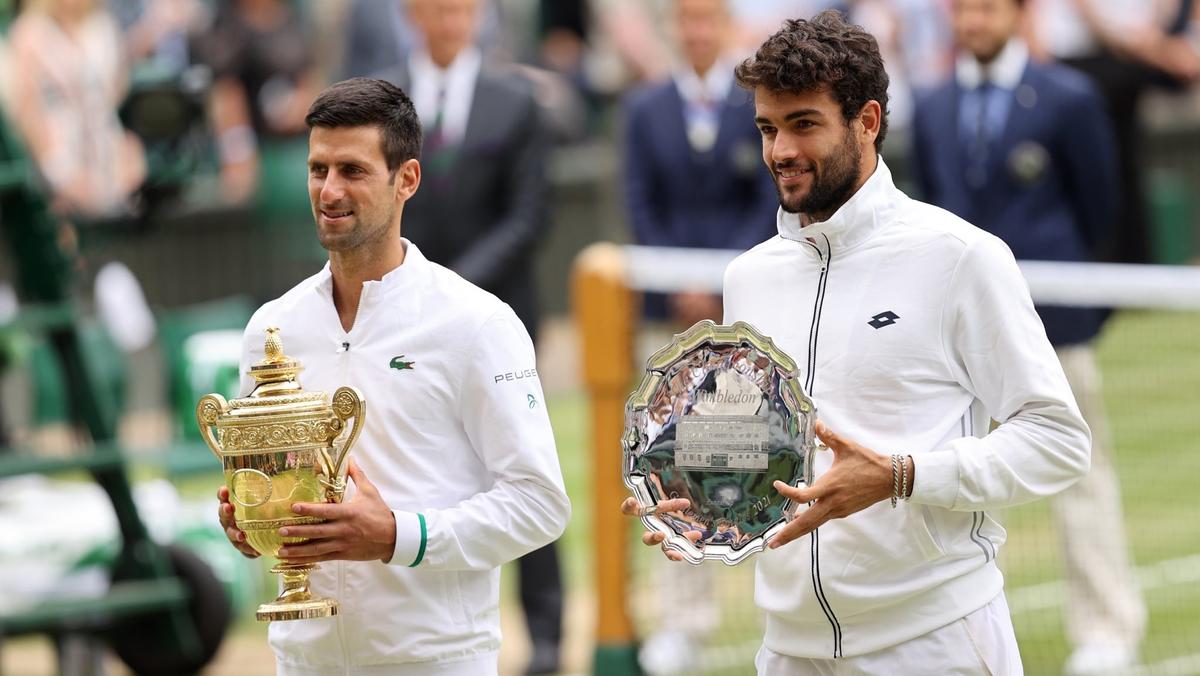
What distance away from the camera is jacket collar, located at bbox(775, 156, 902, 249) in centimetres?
397

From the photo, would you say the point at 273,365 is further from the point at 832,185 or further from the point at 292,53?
the point at 292,53

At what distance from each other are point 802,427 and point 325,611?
95cm

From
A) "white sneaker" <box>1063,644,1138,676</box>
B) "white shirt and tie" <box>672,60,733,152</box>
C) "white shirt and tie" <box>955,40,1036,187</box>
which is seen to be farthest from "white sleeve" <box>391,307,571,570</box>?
"white shirt and tie" <box>672,60,733,152</box>

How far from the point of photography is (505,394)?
416 cm

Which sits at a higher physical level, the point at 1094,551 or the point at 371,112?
the point at 371,112

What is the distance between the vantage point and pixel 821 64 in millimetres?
3871

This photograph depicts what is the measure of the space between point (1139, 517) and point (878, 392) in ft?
16.3

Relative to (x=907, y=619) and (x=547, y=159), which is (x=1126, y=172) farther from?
(x=907, y=619)

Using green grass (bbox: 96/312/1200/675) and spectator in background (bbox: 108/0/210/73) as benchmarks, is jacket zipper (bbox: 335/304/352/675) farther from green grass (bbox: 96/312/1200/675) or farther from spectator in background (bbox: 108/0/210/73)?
spectator in background (bbox: 108/0/210/73)

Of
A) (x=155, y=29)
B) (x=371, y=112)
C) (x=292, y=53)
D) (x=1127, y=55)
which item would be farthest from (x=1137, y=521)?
(x=155, y=29)

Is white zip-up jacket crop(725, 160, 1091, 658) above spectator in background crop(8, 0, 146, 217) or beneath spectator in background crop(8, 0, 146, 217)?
beneath

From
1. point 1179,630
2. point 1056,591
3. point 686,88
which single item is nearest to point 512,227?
point 686,88

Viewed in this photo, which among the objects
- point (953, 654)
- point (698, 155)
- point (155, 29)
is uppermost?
point (155, 29)

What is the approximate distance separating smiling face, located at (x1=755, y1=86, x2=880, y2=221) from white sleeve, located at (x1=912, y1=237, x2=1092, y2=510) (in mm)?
264
